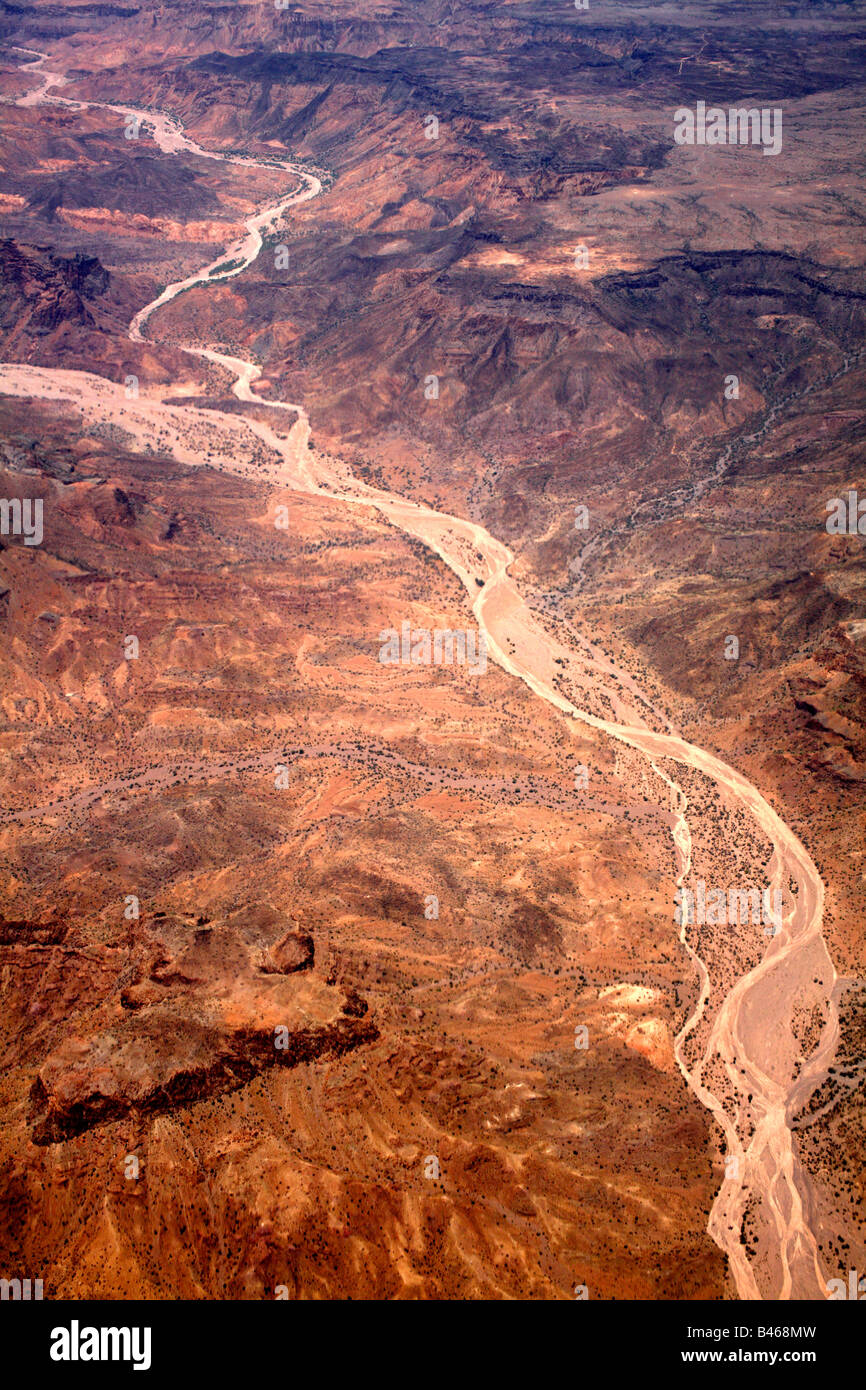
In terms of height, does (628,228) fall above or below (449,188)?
below

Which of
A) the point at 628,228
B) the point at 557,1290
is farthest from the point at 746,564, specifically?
the point at 628,228

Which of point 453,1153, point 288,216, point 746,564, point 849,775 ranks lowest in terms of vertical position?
point 453,1153

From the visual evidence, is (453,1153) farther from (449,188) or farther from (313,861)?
(449,188)

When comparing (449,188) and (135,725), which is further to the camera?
(449,188)

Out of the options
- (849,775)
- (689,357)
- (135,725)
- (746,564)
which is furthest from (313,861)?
(689,357)

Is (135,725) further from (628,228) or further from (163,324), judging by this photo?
(628,228)

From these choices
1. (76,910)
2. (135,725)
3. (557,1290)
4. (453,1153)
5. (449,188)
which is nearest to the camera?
(557,1290)

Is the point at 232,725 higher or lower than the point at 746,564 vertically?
lower

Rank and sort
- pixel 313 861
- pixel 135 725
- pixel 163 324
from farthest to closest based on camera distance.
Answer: pixel 163 324 → pixel 135 725 → pixel 313 861

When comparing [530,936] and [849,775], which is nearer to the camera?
[530,936]
